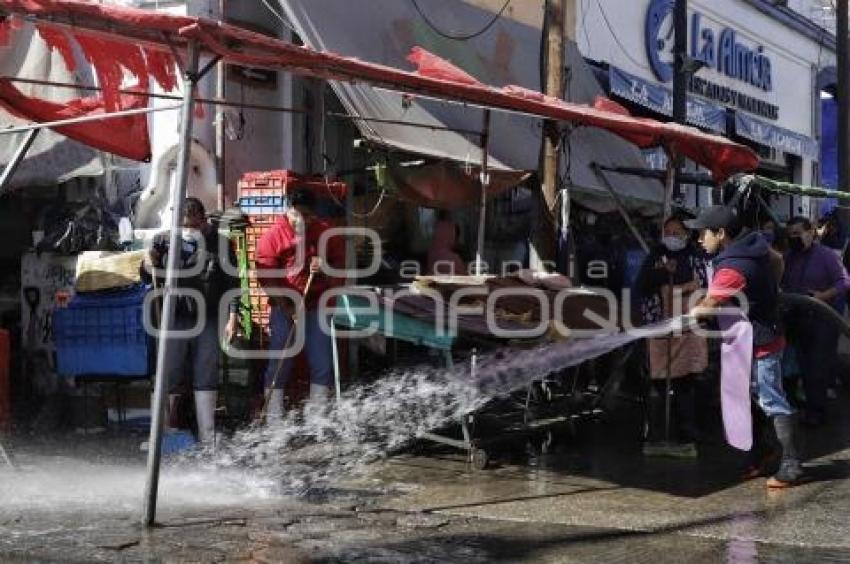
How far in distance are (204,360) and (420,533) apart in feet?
8.13

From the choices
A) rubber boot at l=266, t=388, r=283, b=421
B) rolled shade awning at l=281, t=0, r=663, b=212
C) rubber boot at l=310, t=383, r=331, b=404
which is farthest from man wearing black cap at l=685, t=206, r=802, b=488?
rubber boot at l=266, t=388, r=283, b=421

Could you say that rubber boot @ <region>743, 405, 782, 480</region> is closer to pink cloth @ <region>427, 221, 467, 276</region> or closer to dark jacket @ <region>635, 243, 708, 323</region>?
dark jacket @ <region>635, 243, 708, 323</region>

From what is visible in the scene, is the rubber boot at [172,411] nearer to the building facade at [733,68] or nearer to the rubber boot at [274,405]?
the rubber boot at [274,405]

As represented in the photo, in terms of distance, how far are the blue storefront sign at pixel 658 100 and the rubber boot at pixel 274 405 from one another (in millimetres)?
8758

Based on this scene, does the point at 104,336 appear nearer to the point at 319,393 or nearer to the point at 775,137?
the point at 319,393

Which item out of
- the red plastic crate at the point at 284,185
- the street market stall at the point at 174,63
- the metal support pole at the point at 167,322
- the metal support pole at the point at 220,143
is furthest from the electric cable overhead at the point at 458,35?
the metal support pole at the point at 167,322

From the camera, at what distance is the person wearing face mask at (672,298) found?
8.09 meters

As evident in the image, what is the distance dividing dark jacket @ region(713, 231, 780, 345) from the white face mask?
1328 mm

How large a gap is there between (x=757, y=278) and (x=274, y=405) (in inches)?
138

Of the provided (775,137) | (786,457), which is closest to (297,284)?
(786,457)

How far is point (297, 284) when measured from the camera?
768 centimetres

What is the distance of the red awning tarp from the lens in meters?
A: 5.04

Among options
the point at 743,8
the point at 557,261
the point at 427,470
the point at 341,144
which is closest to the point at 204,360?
the point at 427,470

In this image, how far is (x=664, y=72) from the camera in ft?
57.6
